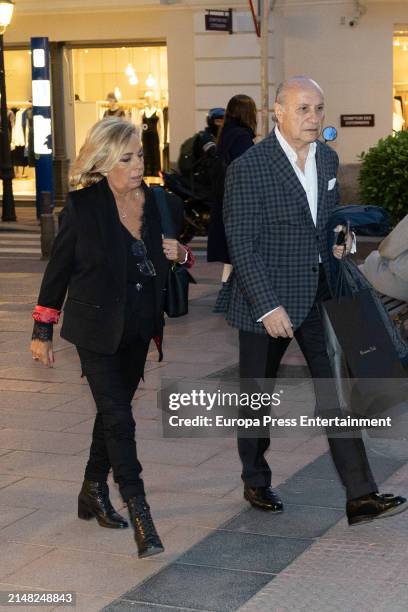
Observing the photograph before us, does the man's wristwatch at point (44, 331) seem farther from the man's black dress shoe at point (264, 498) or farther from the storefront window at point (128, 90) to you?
the storefront window at point (128, 90)

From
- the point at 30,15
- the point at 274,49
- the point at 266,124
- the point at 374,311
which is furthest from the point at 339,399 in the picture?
the point at 30,15

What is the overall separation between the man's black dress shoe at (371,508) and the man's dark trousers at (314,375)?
32 millimetres

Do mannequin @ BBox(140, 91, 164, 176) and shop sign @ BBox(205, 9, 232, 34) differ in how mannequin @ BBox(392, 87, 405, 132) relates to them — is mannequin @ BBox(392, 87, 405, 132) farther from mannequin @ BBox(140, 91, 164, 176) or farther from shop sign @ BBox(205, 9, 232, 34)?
mannequin @ BBox(140, 91, 164, 176)

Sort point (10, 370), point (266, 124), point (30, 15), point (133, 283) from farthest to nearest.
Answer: point (30, 15) → point (266, 124) → point (10, 370) → point (133, 283)

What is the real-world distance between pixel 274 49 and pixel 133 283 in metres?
→ 17.5

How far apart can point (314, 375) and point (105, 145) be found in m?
1.34

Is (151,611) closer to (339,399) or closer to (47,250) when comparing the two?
(339,399)

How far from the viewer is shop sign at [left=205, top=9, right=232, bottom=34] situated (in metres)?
21.2

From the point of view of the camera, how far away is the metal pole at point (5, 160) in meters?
20.5

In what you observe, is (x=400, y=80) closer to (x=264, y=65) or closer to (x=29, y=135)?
(x=264, y=65)

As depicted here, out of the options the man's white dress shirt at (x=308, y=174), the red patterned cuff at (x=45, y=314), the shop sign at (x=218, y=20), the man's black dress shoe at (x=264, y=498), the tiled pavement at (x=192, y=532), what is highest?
the shop sign at (x=218, y=20)

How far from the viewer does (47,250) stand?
16094 millimetres

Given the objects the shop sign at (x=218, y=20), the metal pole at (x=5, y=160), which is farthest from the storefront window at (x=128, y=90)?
the metal pole at (x=5, y=160)

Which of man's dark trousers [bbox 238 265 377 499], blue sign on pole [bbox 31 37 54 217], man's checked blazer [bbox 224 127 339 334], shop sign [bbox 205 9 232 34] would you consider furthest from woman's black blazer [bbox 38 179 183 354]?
shop sign [bbox 205 9 232 34]
